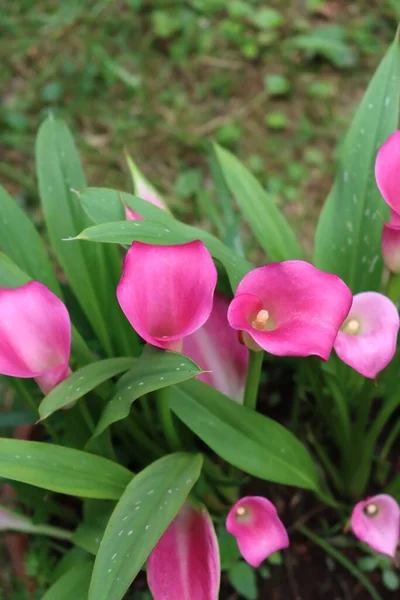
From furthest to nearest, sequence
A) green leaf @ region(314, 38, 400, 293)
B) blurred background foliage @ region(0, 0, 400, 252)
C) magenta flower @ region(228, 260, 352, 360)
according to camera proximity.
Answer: blurred background foliage @ region(0, 0, 400, 252)
green leaf @ region(314, 38, 400, 293)
magenta flower @ region(228, 260, 352, 360)

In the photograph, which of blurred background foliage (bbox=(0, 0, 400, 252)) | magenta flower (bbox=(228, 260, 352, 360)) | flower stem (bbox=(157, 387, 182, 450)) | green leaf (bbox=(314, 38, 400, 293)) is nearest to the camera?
magenta flower (bbox=(228, 260, 352, 360))

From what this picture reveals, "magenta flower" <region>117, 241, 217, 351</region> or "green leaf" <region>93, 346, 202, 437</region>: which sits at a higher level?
"magenta flower" <region>117, 241, 217, 351</region>

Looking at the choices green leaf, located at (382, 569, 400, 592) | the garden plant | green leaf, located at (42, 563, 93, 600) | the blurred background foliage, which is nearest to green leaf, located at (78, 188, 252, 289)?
the garden plant

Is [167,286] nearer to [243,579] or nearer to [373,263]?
[373,263]

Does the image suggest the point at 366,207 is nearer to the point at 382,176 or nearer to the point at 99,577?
the point at 382,176

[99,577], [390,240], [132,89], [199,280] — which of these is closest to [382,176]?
[390,240]

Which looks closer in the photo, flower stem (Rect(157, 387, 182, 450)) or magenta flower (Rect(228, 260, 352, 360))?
magenta flower (Rect(228, 260, 352, 360))

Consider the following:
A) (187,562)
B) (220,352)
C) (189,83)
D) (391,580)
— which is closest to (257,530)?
(187,562)

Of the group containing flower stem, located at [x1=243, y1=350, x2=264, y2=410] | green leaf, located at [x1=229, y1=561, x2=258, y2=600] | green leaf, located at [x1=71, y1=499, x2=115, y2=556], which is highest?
flower stem, located at [x1=243, y1=350, x2=264, y2=410]

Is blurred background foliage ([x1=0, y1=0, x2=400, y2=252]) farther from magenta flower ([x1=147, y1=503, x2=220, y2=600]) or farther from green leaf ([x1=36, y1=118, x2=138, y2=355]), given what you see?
magenta flower ([x1=147, y1=503, x2=220, y2=600])
